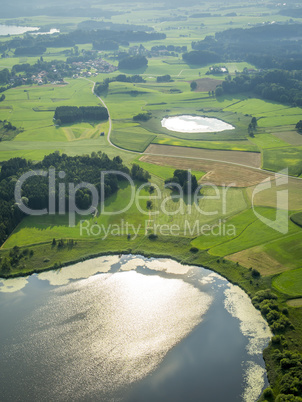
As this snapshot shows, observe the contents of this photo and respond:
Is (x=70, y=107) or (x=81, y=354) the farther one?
(x=70, y=107)

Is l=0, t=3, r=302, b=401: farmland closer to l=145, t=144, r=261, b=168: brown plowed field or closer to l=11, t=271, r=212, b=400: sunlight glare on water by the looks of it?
l=145, t=144, r=261, b=168: brown plowed field

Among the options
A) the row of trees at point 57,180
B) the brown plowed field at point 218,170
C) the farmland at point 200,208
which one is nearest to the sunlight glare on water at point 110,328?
the farmland at point 200,208

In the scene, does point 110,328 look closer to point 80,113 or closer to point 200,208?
point 200,208

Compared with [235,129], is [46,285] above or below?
below

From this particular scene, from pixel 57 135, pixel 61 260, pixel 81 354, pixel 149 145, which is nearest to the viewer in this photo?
pixel 81 354

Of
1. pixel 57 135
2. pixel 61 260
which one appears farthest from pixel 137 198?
pixel 57 135

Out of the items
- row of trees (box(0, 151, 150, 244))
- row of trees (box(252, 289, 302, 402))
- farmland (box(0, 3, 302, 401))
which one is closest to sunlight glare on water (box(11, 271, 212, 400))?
farmland (box(0, 3, 302, 401))

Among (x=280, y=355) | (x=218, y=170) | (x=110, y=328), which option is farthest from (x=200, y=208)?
(x=280, y=355)

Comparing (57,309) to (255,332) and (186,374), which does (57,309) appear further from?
(255,332)

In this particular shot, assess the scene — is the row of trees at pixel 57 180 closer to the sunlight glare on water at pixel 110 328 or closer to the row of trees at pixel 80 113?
the sunlight glare on water at pixel 110 328
